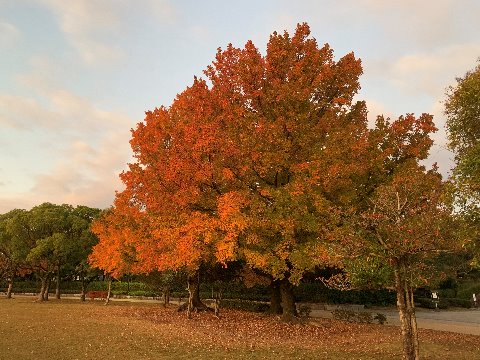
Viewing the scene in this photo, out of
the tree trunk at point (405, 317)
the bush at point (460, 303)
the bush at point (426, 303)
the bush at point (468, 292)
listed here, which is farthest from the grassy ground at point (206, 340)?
the bush at point (468, 292)

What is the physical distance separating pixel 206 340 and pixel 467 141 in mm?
13723

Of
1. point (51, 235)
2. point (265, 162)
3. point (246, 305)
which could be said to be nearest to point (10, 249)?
point (51, 235)

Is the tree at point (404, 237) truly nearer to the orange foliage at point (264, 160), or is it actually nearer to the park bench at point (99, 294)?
the orange foliage at point (264, 160)

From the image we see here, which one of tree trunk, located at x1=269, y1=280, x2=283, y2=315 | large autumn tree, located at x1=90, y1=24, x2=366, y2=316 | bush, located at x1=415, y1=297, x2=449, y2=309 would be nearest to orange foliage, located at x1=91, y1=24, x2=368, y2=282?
large autumn tree, located at x1=90, y1=24, x2=366, y2=316

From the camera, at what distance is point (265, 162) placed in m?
19.5

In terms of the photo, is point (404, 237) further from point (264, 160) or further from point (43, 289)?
point (43, 289)

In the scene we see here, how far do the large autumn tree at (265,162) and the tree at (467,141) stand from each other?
412 cm

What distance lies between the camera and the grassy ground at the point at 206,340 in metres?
14.0

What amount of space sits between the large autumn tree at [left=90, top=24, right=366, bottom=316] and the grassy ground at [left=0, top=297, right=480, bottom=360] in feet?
10.4

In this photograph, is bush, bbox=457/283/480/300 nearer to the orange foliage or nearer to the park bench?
the orange foliage

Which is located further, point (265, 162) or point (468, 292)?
point (468, 292)

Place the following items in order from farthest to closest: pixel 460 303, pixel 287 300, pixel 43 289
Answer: pixel 460 303, pixel 43 289, pixel 287 300

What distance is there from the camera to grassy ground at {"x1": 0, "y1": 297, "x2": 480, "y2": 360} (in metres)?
14.0

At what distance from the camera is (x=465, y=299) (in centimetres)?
4628
